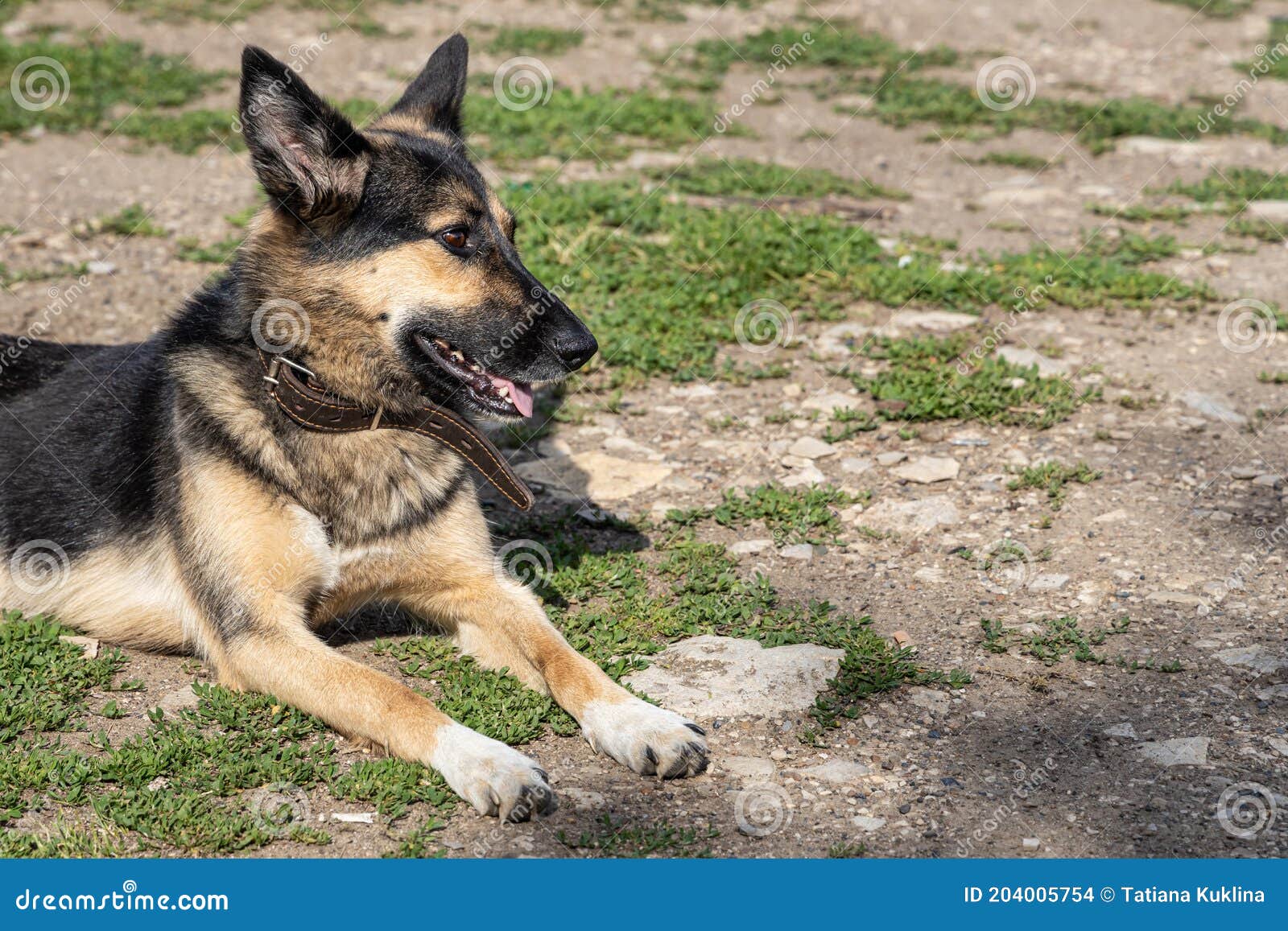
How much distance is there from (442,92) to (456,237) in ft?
3.42

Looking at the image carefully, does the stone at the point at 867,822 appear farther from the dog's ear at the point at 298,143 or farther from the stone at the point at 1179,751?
the dog's ear at the point at 298,143

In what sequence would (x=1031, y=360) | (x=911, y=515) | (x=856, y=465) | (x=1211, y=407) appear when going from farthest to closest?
(x=1031, y=360) → (x=1211, y=407) → (x=856, y=465) → (x=911, y=515)

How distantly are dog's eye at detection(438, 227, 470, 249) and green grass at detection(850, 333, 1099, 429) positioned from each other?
8.71ft

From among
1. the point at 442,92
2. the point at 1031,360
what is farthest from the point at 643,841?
the point at 1031,360

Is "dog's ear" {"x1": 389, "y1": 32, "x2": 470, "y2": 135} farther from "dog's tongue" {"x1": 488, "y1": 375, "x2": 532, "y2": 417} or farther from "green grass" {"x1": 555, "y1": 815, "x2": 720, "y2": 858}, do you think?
"green grass" {"x1": 555, "y1": 815, "x2": 720, "y2": 858}

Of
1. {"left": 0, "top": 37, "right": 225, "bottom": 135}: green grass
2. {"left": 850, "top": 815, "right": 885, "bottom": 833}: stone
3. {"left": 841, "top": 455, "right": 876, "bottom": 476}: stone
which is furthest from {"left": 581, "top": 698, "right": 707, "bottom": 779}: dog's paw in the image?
{"left": 0, "top": 37, "right": 225, "bottom": 135}: green grass

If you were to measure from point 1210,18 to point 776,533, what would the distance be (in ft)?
36.3

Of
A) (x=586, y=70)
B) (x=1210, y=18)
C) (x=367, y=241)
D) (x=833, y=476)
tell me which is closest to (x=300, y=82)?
(x=367, y=241)

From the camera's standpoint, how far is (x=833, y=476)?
5.72 meters

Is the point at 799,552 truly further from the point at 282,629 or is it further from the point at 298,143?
the point at 298,143

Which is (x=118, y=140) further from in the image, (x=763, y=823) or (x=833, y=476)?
(x=763, y=823)

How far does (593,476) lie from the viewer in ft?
19.4

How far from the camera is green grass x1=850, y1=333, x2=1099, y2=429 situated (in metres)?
6.08

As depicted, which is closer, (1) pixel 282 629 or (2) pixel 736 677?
(1) pixel 282 629
